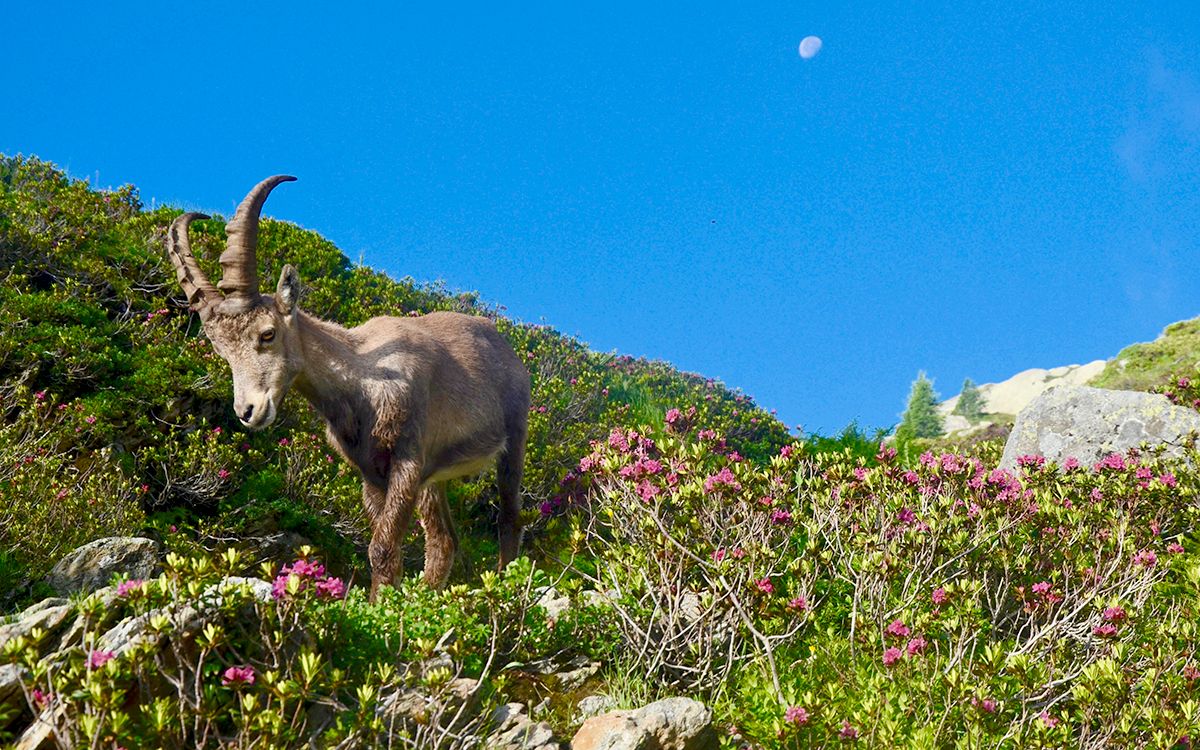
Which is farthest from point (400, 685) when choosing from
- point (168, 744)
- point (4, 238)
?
point (4, 238)

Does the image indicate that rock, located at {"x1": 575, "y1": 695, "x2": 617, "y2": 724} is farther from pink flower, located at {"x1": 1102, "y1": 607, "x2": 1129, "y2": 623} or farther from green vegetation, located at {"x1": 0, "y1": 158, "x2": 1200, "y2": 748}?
pink flower, located at {"x1": 1102, "y1": 607, "x2": 1129, "y2": 623}

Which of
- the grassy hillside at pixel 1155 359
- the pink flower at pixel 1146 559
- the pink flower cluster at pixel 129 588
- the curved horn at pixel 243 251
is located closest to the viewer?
the pink flower cluster at pixel 129 588

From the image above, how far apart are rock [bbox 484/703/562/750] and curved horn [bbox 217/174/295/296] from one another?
153 inches

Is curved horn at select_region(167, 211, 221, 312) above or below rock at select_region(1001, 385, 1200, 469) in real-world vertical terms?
above

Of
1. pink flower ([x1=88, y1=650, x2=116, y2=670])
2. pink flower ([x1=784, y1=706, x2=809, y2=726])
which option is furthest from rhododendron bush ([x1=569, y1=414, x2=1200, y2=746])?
pink flower ([x1=88, y1=650, x2=116, y2=670])

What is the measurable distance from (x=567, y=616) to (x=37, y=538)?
509 cm

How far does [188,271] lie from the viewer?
7070mm

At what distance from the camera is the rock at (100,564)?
6.57m

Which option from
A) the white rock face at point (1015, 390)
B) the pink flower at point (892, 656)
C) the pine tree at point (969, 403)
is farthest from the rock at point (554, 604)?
the pine tree at point (969, 403)

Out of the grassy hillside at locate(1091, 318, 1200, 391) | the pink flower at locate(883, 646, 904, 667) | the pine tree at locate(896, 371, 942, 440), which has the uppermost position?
the pine tree at locate(896, 371, 942, 440)

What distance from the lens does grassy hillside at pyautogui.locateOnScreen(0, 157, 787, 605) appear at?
27.7ft

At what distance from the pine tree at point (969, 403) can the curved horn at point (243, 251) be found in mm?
65093

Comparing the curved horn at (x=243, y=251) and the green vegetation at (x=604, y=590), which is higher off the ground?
the curved horn at (x=243, y=251)

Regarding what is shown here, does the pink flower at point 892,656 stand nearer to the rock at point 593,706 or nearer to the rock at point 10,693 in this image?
the rock at point 593,706
